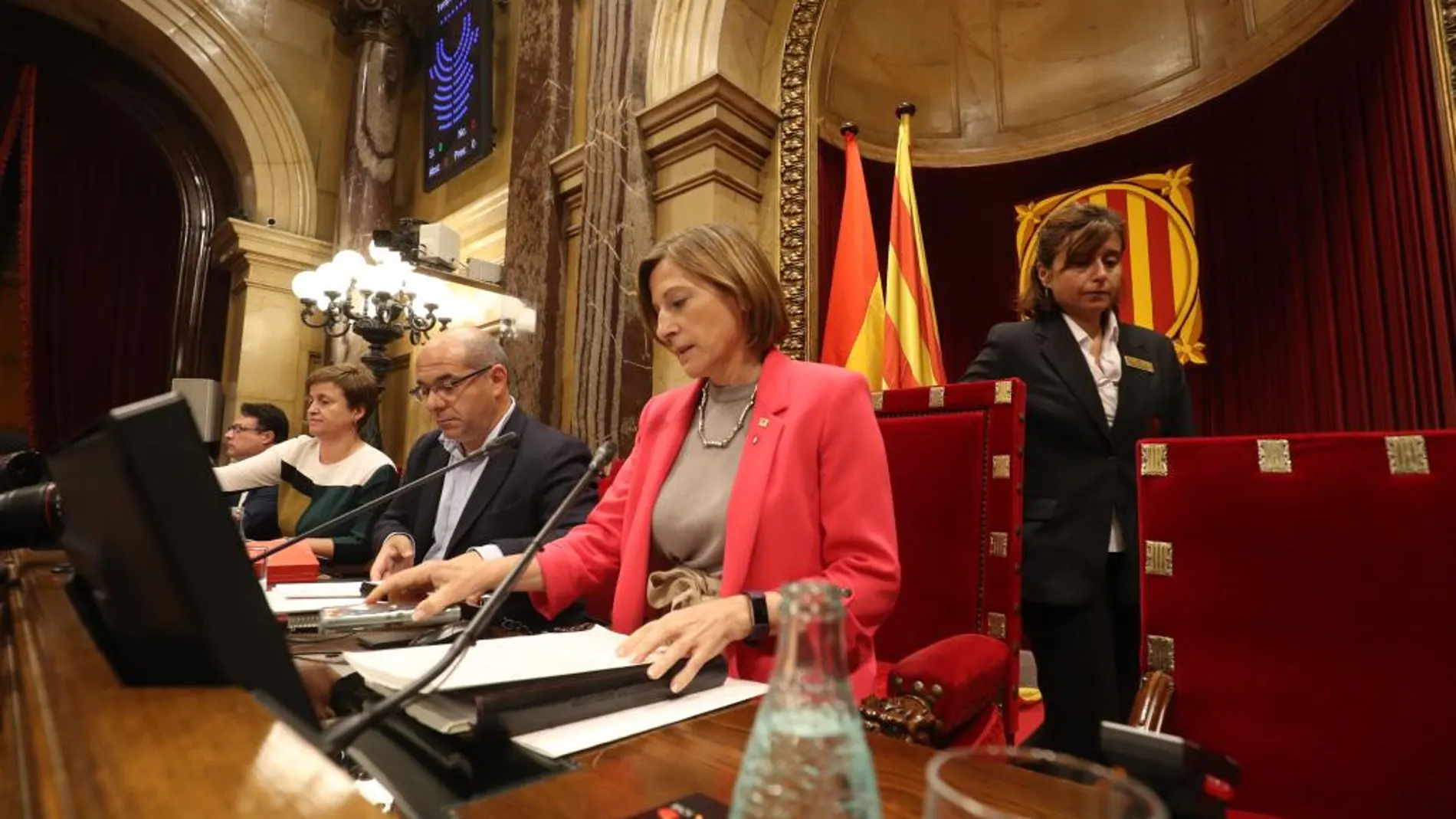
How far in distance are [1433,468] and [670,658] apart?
94 cm

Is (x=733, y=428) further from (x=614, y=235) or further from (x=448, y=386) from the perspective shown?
(x=614, y=235)

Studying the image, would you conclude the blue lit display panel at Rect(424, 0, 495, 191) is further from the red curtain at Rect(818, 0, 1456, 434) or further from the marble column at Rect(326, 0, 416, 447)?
the red curtain at Rect(818, 0, 1456, 434)

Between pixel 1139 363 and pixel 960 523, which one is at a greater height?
pixel 1139 363

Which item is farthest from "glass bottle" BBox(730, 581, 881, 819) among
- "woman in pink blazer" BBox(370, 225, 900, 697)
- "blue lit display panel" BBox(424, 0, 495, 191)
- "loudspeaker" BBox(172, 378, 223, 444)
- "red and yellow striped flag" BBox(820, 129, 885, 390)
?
"blue lit display panel" BBox(424, 0, 495, 191)

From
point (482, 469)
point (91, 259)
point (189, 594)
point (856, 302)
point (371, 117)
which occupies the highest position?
point (371, 117)

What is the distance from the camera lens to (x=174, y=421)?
49cm

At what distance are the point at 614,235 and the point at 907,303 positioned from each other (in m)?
1.25

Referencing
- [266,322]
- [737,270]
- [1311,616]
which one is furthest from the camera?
[266,322]

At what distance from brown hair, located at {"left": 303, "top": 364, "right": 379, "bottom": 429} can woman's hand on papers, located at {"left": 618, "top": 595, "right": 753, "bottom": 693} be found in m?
2.20

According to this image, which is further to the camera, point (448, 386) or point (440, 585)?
point (448, 386)

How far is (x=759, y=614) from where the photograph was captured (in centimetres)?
84

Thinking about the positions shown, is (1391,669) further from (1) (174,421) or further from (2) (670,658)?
(1) (174,421)

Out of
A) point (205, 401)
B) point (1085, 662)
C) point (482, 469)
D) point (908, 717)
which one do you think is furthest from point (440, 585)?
point (205, 401)

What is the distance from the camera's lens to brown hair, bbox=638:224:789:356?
4.06ft
